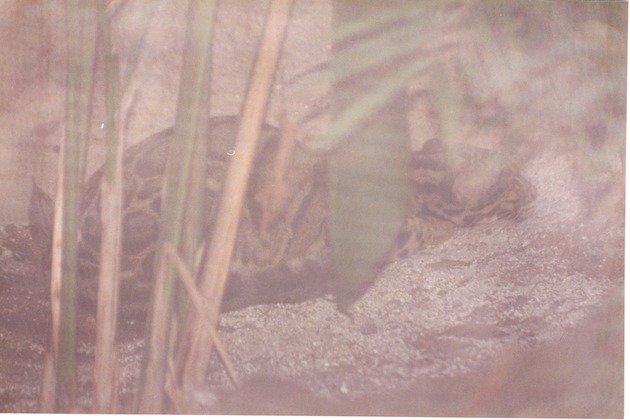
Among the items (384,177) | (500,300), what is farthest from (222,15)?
(500,300)

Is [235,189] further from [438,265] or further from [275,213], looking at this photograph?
[438,265]

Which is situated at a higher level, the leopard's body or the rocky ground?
the leopard's body

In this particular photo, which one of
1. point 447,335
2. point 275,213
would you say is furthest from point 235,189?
point 447,335

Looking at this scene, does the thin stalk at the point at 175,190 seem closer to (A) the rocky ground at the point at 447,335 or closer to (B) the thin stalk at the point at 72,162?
(A) the rocky ground at the point at 447,335

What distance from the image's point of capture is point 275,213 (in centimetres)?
190

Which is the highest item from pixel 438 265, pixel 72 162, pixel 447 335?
pixel 72 162

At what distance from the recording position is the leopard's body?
187cm

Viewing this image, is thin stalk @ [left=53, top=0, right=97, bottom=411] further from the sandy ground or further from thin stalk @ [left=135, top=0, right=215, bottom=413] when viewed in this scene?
thin stalk @ [left=135, top=0, right=215, bottom=413]

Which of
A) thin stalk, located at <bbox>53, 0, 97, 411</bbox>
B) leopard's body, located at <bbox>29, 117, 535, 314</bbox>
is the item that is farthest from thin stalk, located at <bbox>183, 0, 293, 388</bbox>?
thin stalk, located at <bbox>53, 0, 97, 411</bbox>

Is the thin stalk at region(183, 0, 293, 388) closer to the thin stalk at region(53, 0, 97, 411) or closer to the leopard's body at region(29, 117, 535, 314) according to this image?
the leopard's body at region(29, 117, 535, 314)

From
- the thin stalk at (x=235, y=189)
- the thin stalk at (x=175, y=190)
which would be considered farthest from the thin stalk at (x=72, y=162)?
the thin stalk at (x=235, y=189)

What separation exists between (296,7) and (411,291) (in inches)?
34.3

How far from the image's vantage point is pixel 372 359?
189 centimetres

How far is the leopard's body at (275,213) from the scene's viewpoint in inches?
73.5
